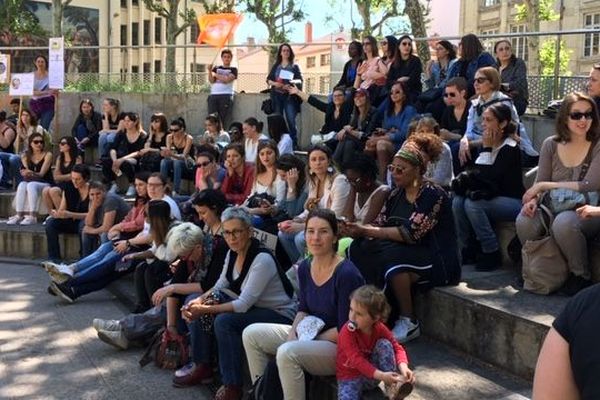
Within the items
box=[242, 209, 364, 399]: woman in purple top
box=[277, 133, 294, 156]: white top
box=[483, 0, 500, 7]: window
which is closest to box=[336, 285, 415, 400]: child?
box=[242, 209, 364, 399]: woman in purple top

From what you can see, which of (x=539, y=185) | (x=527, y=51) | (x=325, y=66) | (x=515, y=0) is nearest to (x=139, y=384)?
(x=539, y=185)

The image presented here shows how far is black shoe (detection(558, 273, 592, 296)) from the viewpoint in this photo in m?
4.58

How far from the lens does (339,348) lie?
384cm

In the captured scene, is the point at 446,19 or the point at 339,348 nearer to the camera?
the point at 339,348

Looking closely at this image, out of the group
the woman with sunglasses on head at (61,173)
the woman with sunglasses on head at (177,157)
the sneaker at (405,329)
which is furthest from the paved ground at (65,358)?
the woman with sunglasses on head at (177,157)

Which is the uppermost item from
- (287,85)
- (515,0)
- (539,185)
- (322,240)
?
(515,0)

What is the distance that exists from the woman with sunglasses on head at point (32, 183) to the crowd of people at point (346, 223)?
0.44 metres

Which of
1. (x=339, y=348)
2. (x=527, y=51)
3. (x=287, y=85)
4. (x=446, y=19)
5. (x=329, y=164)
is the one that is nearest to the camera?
(x=339, y=348)

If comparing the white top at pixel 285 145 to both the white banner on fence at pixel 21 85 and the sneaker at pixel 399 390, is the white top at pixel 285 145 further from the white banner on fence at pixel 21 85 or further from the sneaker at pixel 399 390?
the white banner on fence at pixel 21 85

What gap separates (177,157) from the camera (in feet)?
33.7

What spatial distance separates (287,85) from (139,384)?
681 cm

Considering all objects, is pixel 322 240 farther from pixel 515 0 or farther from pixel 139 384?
pixel 515 0

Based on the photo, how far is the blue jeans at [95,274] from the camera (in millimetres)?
7410

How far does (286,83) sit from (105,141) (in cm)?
329
